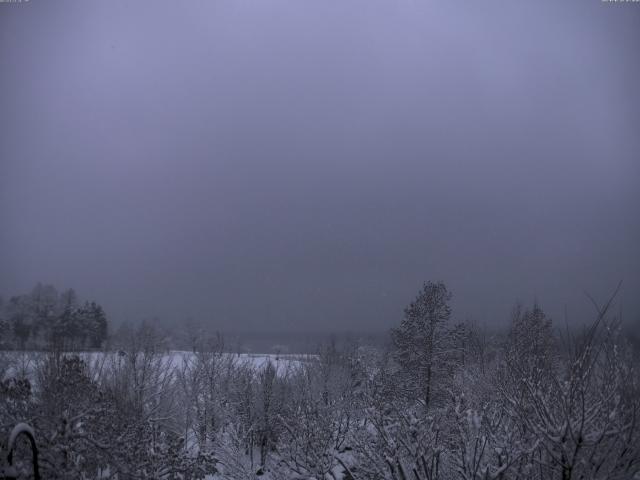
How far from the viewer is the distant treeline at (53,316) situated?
261 ft

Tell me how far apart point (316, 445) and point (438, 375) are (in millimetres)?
16581

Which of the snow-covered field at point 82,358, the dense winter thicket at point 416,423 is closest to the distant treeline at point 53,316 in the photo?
the snow-covered field at point 82,358

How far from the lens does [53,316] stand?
8388cm

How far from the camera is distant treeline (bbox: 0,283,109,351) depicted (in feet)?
261

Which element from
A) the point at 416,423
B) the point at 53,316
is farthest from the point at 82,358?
the point at 53,316

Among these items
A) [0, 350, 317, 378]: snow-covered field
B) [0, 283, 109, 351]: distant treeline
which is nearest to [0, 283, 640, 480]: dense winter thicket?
[0, 350, 317, 378]: snow-covered field

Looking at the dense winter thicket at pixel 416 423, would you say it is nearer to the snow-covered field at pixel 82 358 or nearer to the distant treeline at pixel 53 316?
the snow-covered field at pixel 82 358

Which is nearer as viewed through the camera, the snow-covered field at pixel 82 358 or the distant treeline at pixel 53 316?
the snow-covered field at pixel 82 358

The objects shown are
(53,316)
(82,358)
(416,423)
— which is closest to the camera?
(416,423)

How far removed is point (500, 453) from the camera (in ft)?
31.2

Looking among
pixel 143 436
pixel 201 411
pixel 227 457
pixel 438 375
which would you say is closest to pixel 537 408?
pixel 227 457

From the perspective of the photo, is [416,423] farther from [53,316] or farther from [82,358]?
[53,316]

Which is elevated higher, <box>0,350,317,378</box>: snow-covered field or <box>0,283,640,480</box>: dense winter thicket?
<box>0,283,640,480</box>: dense winter thicket

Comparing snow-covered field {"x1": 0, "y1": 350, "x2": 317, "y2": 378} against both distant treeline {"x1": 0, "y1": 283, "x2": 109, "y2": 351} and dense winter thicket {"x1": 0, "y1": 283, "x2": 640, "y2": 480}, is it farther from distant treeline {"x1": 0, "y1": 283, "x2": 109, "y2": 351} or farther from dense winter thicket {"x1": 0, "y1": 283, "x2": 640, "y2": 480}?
distant treeline {"x1": 0, "y1": 283, "x2": 109, "y2": 351}
